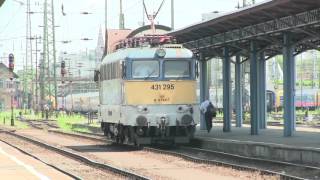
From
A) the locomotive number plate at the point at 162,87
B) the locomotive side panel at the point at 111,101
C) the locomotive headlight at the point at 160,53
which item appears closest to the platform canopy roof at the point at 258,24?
the locomotive headlight at the point at 160,53

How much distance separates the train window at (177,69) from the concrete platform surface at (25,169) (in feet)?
19.5

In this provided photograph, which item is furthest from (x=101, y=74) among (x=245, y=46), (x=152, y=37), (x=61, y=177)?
(x=61, y=177)

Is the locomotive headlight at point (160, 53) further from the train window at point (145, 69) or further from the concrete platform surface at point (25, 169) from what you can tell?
the concrete platform surface at point (25, 169)

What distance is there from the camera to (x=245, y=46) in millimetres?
29641

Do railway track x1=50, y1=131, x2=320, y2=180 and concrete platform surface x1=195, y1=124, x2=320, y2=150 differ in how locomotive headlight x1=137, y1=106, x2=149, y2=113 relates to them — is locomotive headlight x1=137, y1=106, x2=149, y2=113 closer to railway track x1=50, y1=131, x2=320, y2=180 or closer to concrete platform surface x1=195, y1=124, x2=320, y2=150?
railway track x1=50, y1=131, x2=320, y2=180

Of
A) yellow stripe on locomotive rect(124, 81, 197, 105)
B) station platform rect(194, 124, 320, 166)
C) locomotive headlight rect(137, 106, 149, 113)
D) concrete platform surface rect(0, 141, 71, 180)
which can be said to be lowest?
concrete platform surface rect(0, 141, 71, 180)

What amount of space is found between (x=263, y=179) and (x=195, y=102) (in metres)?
10.2

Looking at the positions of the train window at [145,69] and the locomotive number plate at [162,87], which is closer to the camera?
the locomotive number plate at [162,87]

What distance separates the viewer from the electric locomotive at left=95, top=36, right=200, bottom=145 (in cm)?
2420

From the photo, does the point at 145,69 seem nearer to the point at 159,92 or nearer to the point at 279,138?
the point at 159,92

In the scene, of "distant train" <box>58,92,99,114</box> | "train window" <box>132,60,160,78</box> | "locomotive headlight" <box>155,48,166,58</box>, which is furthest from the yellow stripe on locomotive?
"distant train" <box>58,92,99,114</box>

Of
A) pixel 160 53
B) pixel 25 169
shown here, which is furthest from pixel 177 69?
pixel 25 169

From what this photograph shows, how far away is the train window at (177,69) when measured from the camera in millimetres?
24781

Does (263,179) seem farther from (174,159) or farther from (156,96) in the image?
(156,96)
